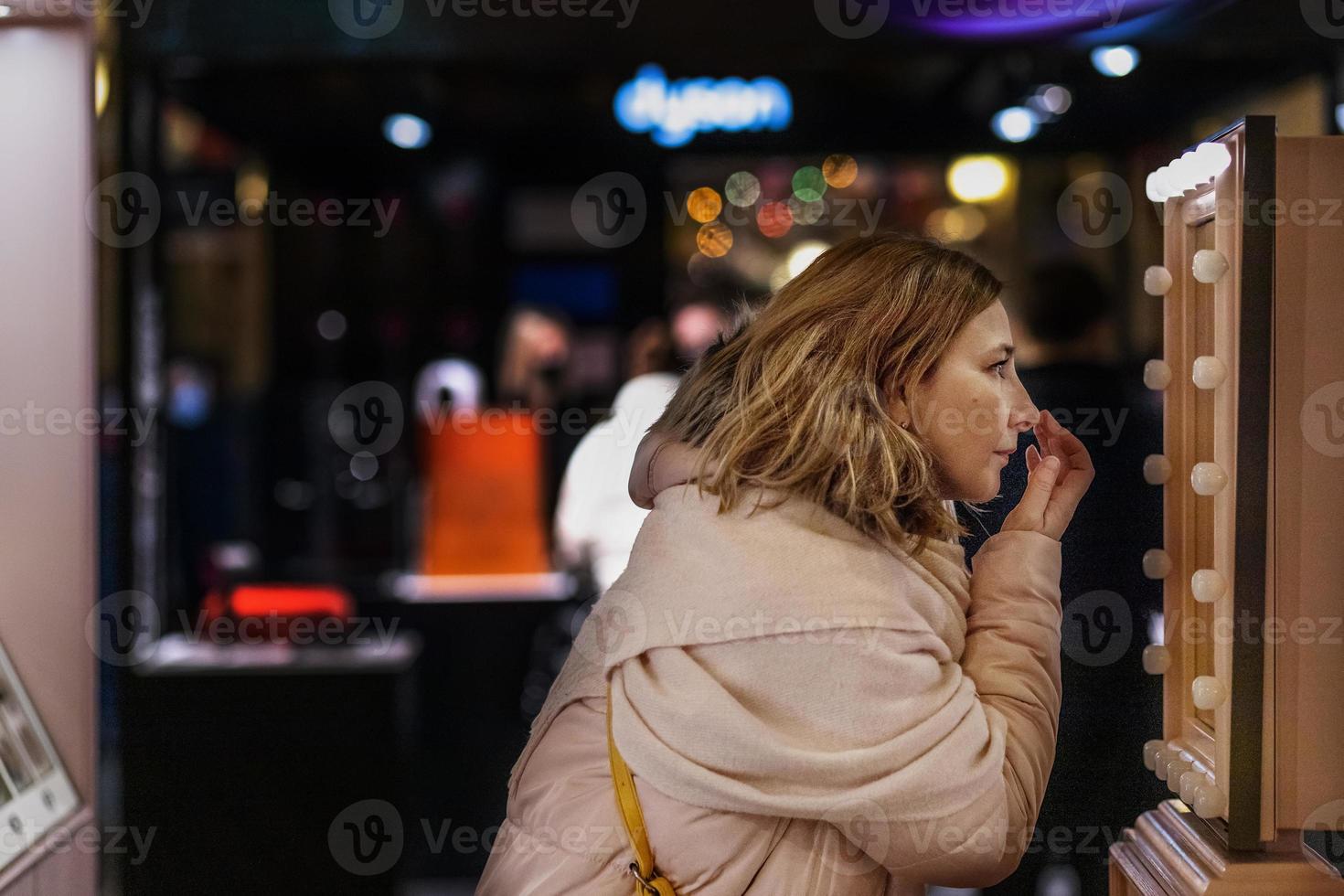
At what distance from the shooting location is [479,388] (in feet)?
23.0

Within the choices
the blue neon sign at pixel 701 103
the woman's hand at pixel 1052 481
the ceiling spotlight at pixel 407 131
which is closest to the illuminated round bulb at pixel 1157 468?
the woman's hand at pixel 1052 481

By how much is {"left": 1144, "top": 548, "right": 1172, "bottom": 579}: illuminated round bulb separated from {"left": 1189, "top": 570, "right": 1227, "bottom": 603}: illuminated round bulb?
6.1 inches

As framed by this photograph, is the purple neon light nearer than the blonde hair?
No

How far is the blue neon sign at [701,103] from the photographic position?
4.91 m

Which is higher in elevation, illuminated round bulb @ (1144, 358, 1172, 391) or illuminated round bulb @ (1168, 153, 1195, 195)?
illuminated round bulb @ (1168, 153, 1195, 195)

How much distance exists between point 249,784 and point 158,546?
0.84 meters

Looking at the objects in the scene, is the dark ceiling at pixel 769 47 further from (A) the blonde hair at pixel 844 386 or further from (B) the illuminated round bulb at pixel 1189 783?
(B) the illuminated round bulb at pixel 1189 783

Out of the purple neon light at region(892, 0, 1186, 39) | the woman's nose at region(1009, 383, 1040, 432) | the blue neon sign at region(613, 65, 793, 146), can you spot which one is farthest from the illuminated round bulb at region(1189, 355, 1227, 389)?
the blue neon sign at region(613, 65, 793, 146)

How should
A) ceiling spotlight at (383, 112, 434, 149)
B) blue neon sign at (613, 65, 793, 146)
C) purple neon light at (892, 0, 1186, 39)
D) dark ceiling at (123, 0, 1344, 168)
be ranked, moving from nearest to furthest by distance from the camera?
purple neon light at (892, 0, 1186, 39) < dark ceiling at (123, 0, 1344, 168) < blue neon sign at (613, 65, 793, 146) < ceiling spotlight at (383, 112, 434, 149)

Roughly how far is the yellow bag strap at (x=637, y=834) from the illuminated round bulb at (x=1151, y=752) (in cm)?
66

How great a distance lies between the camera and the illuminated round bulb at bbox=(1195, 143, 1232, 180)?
1.49m

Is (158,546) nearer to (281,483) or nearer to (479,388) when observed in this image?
(281,483)

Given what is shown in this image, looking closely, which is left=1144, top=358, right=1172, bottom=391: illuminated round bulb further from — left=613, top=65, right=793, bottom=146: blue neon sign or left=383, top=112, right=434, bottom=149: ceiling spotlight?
left=383, top=112, right=434, bottom=149: ceiling spotlight

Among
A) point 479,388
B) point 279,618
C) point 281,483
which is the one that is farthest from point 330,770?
point 479,388
